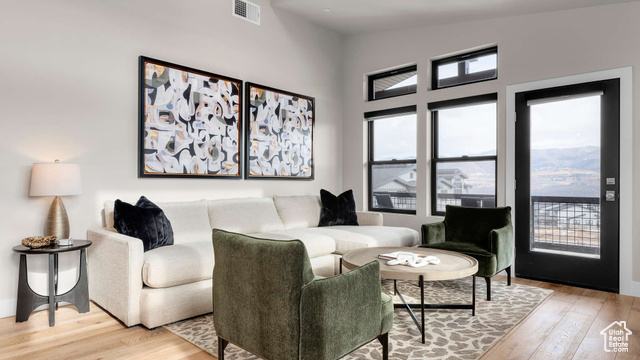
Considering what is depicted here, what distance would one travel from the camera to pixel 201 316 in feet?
9.30

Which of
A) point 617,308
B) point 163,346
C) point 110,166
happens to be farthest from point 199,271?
point 617,308

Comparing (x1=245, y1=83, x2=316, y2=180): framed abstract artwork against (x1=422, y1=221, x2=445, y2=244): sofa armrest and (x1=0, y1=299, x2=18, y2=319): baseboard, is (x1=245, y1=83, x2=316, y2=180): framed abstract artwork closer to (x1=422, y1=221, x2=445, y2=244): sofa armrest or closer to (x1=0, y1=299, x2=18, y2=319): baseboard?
(x1=422, y1=221, x2=445, y2=244): sofa armrest

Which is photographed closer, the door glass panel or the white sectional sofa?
the white sectional sofa

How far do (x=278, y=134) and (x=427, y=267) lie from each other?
2802 mm

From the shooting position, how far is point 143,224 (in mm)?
2889

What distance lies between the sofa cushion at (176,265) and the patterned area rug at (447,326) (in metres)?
0.33

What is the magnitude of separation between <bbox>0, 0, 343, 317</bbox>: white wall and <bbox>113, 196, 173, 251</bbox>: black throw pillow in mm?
568

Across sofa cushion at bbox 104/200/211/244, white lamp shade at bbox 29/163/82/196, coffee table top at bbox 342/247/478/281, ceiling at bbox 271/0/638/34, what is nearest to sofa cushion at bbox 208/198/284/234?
sofa cushion at bbox 104/200/211/244

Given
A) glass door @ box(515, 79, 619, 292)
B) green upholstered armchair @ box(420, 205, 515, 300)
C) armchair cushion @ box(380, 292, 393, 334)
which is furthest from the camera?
glass door @ box(515, 79, 619, 292)

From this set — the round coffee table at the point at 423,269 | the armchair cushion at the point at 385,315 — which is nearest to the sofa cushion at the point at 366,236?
the round coffee table at the point at 423,269

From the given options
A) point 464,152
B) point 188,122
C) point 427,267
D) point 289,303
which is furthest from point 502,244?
point 188,122

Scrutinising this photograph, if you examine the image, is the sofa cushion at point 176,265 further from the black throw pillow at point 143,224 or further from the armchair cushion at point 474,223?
the armchair cushion at point 474,223

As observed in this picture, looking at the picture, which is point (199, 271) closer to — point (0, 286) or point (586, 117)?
point (0, 286)

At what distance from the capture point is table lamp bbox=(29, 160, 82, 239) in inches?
108
